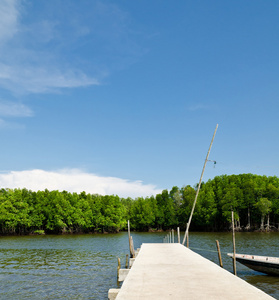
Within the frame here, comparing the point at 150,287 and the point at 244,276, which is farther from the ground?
the point at 150,287

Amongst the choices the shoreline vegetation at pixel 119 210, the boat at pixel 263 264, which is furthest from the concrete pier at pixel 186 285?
the shoreline vegetation at pixel 119 210

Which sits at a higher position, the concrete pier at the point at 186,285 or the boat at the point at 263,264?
the concrete pier at the point at 186,285

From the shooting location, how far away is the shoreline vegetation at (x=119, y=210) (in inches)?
3393

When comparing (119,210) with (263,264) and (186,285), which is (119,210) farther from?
(186,285)

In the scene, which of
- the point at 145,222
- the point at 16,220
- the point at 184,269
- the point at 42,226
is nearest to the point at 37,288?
the point at 184,269

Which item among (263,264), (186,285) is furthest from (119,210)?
(186,285)

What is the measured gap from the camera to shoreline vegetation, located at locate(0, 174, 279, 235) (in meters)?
86.2

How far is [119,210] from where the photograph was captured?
97.2 m

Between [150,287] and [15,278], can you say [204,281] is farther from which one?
[15,278]

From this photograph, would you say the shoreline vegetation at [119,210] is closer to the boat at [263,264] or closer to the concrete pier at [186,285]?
the boat at [263,264]

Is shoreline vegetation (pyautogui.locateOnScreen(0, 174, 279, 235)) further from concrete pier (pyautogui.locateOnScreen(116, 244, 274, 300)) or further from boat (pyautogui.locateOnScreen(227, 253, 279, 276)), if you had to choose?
concrete pier (pyautogui.locateOnScreen(116, 244, 274, 300))

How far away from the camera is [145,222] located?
4092 inches

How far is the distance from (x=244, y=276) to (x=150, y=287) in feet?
47.4

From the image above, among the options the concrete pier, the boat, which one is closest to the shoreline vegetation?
the boat
